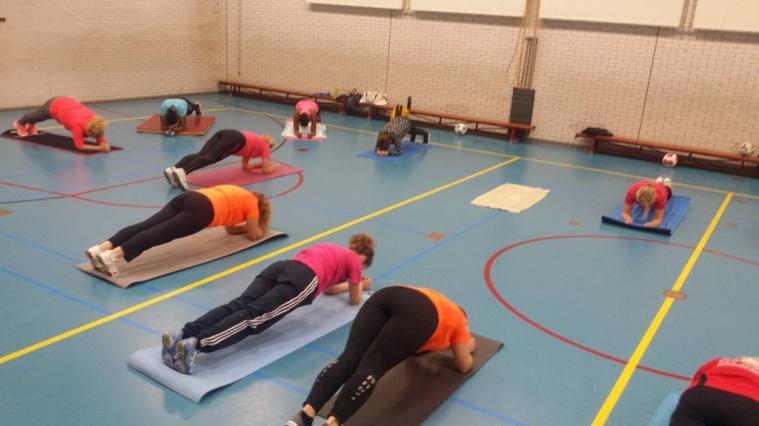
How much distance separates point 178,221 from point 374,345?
2421mm

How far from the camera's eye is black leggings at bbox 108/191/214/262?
16.1 ft

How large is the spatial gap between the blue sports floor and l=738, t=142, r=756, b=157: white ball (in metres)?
0.71

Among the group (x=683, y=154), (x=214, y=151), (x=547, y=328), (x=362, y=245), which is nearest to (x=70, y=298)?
(x=362, y=245)

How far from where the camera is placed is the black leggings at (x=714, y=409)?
279 centimetres

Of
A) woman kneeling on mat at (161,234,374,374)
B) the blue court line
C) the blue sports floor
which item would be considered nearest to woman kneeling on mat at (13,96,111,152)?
the blue sports floor

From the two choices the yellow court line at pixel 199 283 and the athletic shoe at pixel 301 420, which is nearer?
the athletic shoe at pixel 301 420

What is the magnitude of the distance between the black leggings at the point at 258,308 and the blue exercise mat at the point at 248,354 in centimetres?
17

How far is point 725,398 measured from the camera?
9.46ft

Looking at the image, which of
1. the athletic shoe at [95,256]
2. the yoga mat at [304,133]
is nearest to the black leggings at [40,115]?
the yoga mat at [304,133]

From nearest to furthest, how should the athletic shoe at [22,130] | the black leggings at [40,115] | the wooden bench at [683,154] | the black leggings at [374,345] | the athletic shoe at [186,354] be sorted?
the black leggings at [374,345], the athletic shoe at [186,354], the black leggings at [40,115], the athletic shoe at [22,130], the wooden bench at [683,154]

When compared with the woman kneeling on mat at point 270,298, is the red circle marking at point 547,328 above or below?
below

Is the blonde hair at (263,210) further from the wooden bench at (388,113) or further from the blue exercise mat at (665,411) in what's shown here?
the wooden bench at (388,113)

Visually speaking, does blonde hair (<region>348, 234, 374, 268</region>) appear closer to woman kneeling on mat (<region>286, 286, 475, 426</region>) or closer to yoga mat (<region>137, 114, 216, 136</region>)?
woman kneeling on mat (<region>286, 286, 475, 426</region>)

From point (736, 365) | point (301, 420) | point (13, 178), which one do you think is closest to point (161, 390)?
point (301, 420)
